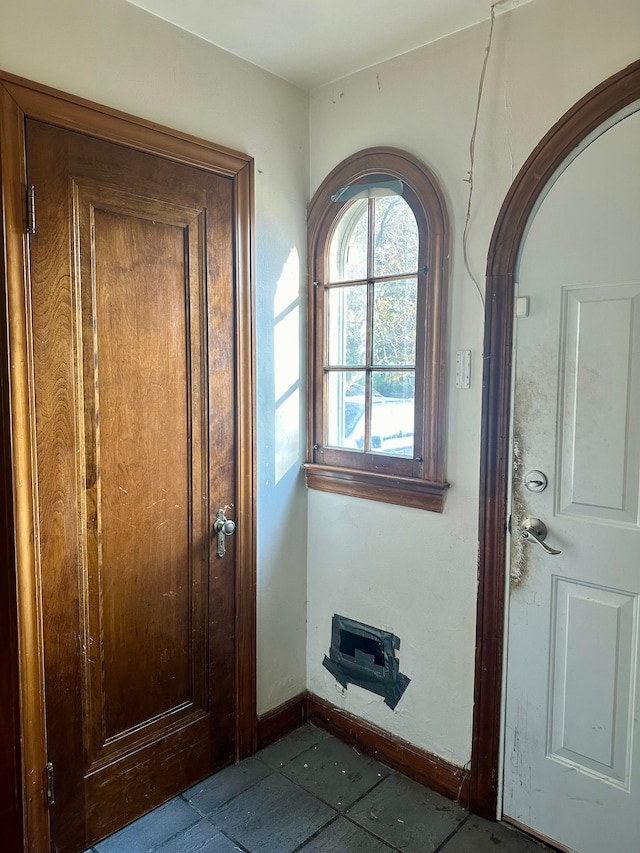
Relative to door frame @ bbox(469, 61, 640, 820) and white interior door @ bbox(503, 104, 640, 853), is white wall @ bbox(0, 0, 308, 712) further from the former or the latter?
white interior door @ bbox(503, 104, 640, 853)

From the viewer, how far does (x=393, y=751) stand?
217 centimetres

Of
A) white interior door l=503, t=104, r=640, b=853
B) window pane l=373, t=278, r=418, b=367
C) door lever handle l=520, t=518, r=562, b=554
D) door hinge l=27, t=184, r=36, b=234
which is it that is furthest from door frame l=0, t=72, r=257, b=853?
door lever handle l=520, t=518, r=562, b=554

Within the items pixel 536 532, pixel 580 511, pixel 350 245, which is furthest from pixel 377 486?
pixel 350 245

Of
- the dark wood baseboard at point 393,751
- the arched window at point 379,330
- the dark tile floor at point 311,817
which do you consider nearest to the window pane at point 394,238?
the arched window at point 379,330

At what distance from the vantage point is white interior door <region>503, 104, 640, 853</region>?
1.62 metres

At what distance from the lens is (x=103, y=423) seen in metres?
1.78

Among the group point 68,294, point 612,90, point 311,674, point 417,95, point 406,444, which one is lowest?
point 311,674

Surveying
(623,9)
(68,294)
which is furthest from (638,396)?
(68,294)

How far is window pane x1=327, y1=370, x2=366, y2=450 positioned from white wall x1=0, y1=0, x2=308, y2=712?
124mm

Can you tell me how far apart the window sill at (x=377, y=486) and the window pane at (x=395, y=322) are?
1.35 feet

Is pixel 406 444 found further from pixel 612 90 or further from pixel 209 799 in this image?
pixel 209 799

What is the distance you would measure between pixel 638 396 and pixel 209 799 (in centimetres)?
183

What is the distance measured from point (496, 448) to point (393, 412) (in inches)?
16.6

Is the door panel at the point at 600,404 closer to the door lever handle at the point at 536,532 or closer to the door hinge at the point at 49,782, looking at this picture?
the door lever handle at the point at 536,532
